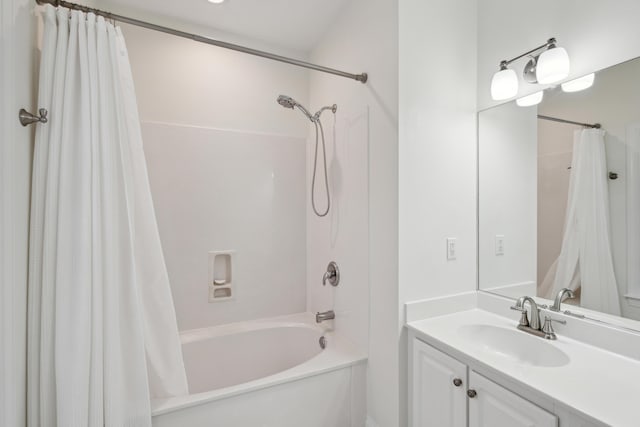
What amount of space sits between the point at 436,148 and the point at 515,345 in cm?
105

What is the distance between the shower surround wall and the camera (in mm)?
2117

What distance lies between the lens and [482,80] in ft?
5.86

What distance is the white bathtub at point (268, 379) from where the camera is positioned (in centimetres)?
145

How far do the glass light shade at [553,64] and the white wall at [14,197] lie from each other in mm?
2112

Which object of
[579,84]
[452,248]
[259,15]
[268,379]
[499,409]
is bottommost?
[268,379]

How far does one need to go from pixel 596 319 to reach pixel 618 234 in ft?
1.23

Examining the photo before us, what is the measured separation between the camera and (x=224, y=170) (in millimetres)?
2299

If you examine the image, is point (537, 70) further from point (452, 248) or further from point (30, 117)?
point (30, 117)

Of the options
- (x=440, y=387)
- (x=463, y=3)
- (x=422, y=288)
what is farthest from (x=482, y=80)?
(x=440, y=387)

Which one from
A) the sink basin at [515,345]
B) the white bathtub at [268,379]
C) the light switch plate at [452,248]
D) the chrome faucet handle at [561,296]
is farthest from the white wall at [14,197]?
the chrome faucet handle at [561,296]

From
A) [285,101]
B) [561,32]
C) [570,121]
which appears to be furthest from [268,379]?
[561,32]

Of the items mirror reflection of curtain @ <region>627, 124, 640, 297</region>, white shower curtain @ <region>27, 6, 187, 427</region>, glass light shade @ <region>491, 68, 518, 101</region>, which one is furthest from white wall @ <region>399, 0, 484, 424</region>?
white shower curtain @ <region>27, 6, 187, 427</region>

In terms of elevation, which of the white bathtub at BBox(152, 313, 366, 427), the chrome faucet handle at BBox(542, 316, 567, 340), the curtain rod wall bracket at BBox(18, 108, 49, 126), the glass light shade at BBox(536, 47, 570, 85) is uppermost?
the glass light shade at BBox(536, 47, 570, 85)

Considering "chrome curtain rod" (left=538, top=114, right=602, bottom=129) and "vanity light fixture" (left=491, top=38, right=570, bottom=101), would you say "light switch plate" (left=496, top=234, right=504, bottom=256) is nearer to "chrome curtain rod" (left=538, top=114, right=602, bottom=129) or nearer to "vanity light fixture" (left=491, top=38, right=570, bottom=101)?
"chrome curtain rod" (left=538, top=114, right=602, bottom=129)
